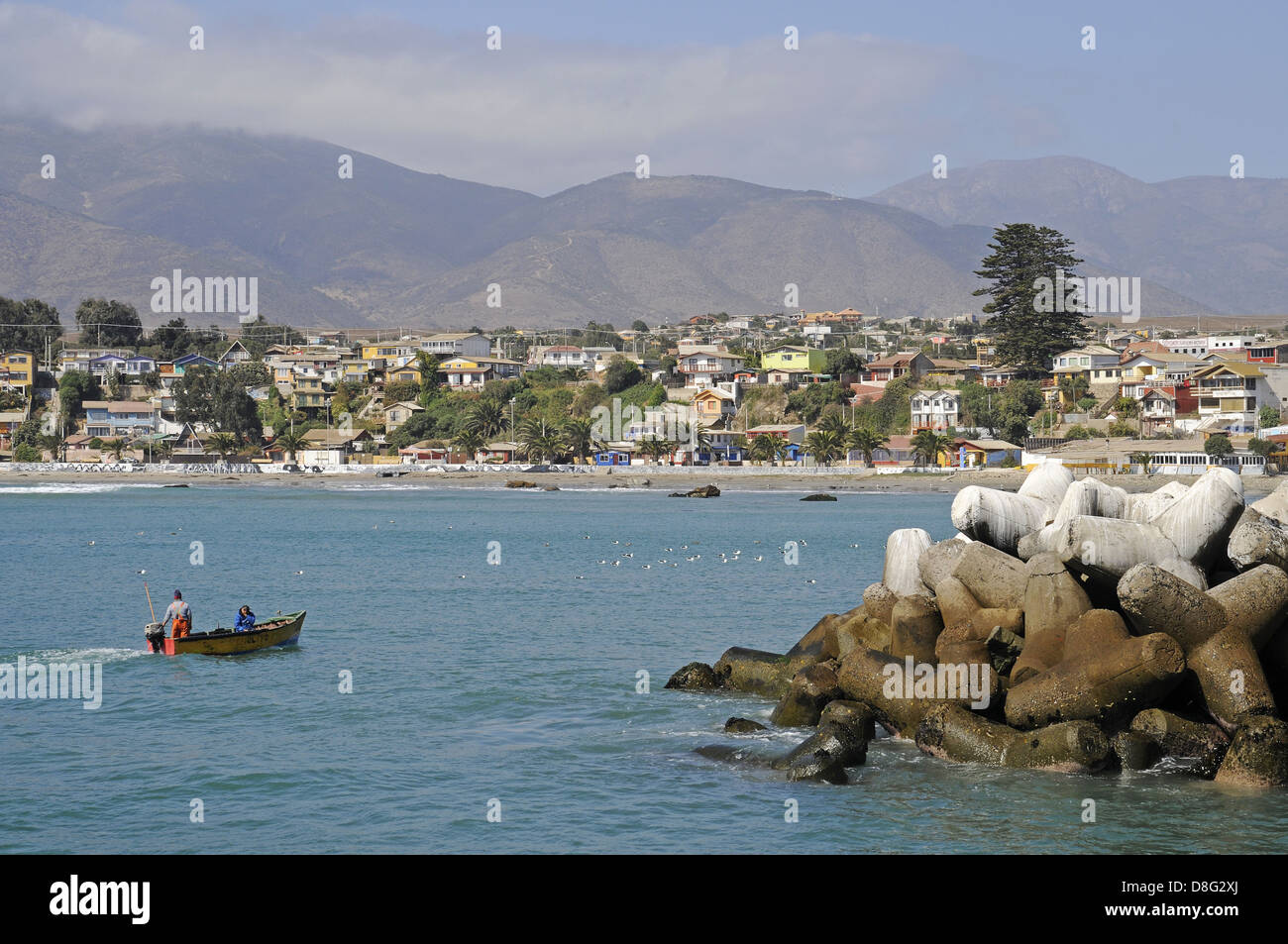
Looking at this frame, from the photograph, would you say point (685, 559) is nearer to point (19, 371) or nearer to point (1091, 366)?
point (1091, 366)

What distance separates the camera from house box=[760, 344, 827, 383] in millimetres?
144000

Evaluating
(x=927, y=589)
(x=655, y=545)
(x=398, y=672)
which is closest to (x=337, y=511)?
(x=655, y=545)

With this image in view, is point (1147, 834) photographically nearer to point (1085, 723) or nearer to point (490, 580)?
point (1085, 723)

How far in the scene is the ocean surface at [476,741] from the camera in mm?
15555

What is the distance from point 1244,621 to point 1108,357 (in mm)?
119027

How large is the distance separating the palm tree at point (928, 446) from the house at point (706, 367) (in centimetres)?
3916

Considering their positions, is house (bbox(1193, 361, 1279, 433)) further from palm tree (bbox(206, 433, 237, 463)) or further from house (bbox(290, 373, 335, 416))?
house (bbox(290, 373, 335, 416))

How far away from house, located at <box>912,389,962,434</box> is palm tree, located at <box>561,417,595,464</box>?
30.5 metres

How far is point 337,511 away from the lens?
83250 mm

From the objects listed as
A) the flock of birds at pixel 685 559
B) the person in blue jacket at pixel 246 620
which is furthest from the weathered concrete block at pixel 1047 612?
the flock of birds at pixel 685 559

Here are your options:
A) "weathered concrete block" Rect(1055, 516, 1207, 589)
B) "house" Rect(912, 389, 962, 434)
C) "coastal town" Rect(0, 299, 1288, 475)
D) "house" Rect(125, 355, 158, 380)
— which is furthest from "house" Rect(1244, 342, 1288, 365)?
"house" Rect(125, 355, 158, 380)

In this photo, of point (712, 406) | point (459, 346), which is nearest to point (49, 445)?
point (459, 346)

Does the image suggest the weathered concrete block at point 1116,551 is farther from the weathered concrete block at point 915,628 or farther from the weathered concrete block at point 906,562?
the weathered concrete block at point 906,562
